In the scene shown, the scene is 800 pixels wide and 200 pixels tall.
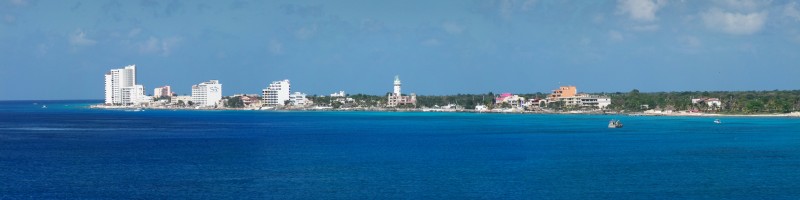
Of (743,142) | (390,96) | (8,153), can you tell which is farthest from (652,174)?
(390,96)

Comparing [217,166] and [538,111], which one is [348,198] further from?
[538,111]

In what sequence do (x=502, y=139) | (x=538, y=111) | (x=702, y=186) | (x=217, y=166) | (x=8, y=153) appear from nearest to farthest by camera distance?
(x=702, y=186)
(x=217, y=166)
(x=8, y=153)
(x=502, y=139)
(x=538, y=111)

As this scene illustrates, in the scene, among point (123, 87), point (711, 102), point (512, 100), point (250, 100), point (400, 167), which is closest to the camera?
point (400, 167)

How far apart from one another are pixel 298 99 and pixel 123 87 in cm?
2977

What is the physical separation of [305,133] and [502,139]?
936 cm

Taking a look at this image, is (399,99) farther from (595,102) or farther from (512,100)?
(595,102)

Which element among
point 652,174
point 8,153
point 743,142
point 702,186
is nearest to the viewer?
point 702,186

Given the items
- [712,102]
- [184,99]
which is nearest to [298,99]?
[184,99]

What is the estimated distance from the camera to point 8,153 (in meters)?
28.3

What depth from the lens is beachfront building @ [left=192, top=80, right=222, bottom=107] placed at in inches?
4284

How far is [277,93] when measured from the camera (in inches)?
4107

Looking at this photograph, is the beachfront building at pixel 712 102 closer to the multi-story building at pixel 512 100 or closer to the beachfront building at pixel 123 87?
the multi-story building at pixel 512 100

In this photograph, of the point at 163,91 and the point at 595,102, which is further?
the point at 163,91

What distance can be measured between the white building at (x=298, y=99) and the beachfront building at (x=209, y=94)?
9290mm
